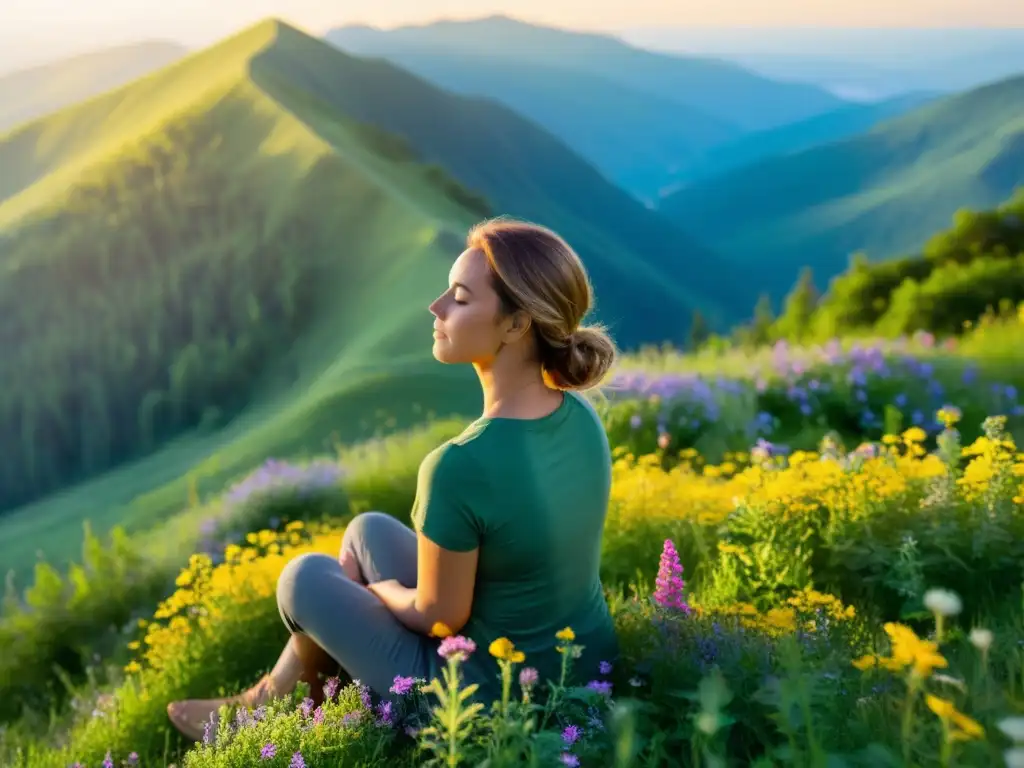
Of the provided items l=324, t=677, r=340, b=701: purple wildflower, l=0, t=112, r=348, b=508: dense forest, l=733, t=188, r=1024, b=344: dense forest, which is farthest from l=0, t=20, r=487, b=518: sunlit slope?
l=324, t=677, r=340, b=701: purple wildflower

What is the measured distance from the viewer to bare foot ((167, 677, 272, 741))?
4.00 meters

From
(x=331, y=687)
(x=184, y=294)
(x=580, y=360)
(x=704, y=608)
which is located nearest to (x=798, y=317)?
(x=184, y=294)

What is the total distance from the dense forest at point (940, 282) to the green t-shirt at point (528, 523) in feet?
58.7

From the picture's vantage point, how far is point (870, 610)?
4.52 metres

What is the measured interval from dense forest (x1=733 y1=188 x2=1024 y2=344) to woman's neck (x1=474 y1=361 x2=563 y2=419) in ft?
59.0

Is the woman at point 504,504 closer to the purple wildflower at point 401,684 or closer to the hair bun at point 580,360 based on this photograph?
the hair bun at point 580,360

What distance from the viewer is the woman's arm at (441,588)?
10.7 ft

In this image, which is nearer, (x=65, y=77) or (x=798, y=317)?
(x=798, y=317)

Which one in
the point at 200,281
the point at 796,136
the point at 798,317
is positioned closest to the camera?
the point at 200,281

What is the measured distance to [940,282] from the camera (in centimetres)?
2123

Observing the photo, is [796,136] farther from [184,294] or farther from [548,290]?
[548,290]

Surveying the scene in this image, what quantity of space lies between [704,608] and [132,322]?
36.5 meters

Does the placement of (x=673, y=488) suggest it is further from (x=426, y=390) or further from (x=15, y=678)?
(x=426, y=390)

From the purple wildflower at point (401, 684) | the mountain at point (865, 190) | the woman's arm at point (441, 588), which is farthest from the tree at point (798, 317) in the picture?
the mountain at point (865, 190)
